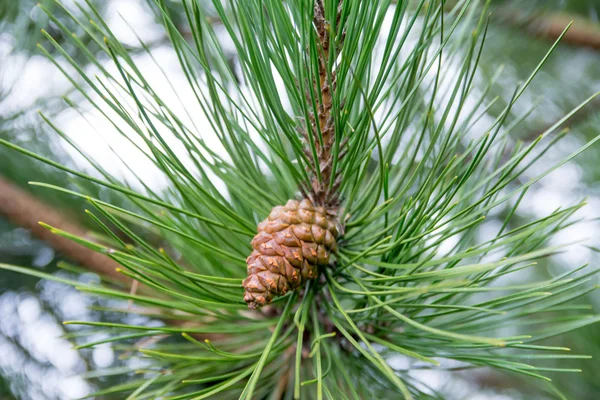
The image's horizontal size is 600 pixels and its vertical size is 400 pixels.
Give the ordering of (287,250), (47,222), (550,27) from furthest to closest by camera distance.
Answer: (550,27) < (47,222) < (287,250)

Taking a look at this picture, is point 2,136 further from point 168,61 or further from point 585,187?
point 585,187

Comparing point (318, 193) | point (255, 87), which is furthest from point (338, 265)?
point (255, 87)

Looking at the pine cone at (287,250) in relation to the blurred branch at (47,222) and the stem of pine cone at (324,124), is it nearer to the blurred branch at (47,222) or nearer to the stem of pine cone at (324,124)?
the stem of pine cone at (324,124)

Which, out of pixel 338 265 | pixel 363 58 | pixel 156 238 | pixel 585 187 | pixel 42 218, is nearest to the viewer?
pixel 363 58

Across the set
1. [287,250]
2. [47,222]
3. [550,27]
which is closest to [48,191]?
[47,222]

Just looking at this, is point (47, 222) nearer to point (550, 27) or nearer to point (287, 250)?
point (287, 250)
